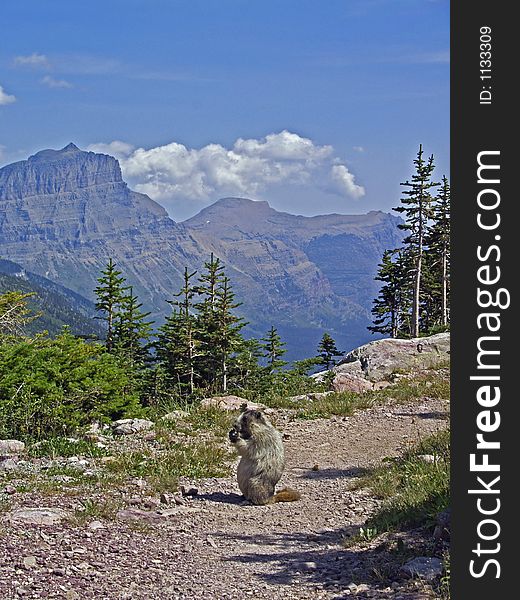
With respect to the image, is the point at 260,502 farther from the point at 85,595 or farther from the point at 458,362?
the point at 458,362

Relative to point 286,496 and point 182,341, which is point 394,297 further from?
point 286,496

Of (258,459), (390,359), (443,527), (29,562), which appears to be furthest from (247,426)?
(390,359)

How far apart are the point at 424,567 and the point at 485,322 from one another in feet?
11.2

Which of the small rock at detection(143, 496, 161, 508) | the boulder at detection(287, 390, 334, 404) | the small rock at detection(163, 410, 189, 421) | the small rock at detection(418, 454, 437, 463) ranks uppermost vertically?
the boulder at detection(287, 390, 334, 404)

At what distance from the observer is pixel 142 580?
718 centimetres

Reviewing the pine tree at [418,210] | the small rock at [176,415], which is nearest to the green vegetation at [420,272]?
the pine tree at [418,210]

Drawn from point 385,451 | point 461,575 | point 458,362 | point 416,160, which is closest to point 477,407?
point 458,362

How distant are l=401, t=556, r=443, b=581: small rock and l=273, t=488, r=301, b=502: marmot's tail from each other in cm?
383

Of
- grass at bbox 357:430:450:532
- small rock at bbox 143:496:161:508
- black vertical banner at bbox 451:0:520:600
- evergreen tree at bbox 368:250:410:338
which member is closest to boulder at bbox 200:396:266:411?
grass at bbox 357:430:450:532

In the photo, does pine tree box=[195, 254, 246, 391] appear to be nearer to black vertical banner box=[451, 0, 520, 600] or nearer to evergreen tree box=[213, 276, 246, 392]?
evergreen tree box=[213, 276, 246, 392]

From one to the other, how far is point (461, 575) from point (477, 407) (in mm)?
919

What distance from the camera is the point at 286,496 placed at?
10695mm

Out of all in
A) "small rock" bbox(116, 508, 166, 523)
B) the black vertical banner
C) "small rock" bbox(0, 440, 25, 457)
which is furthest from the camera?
"small rock" bbox(0, 440, 25, 457)

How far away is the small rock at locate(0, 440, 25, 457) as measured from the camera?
488 inches
